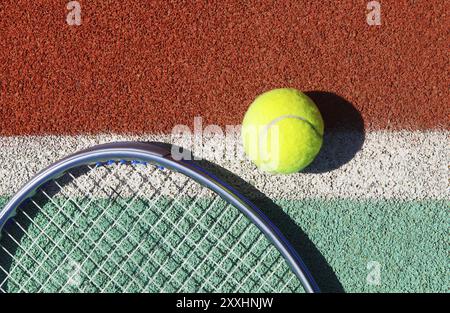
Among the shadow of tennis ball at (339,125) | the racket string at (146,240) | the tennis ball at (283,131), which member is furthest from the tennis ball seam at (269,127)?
the racket string at (146,240)

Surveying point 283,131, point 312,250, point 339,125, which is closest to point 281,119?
point 283,131

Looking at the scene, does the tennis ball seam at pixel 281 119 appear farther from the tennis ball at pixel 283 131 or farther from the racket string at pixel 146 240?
the racket string at pixel 146 240

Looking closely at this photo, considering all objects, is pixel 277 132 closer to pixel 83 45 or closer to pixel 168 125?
pixel 168 125

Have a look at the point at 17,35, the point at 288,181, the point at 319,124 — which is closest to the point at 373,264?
the point at 288,181

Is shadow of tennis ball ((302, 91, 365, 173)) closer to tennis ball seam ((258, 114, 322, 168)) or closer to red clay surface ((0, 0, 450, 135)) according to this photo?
red clay surface ((0, 0, 450, 135))

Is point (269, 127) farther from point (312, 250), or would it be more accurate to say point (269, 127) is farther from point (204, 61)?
point (312, 250)
